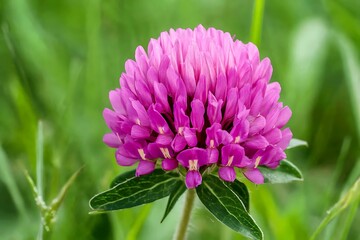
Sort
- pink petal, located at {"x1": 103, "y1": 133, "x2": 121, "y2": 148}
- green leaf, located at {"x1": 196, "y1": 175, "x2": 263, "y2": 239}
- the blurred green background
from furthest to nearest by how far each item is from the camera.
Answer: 1. the blurred green background
2. pink petal, located at {"x1": 103, "y1": 133, "x2": 121, "y2": 148}
3. green leaf, located at {"x1": 196, "y1": 175, "x2": 263, "y2": 239}

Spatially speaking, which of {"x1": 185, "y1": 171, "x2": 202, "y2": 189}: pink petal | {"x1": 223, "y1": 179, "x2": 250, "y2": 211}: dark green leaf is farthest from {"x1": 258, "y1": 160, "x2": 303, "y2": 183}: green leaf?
{"x1": 185, "y1": 171, "x2": 202, "y2": 189}: pink petal

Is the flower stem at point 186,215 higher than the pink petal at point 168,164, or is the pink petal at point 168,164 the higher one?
the pink petal at point 168,164

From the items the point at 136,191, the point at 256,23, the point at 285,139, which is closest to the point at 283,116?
the point at 285,139

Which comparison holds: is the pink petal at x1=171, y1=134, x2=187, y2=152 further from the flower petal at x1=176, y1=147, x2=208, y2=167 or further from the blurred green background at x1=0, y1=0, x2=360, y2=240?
the blurred green background at x1=0, y1=0, x2=360, y2=240

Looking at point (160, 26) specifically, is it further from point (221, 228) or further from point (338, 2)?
point (221, 228)

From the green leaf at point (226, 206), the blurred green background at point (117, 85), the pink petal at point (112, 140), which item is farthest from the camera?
the blurred green background at point (117, 85)

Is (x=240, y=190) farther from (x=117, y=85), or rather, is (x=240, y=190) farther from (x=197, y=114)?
(x=117, y=85)

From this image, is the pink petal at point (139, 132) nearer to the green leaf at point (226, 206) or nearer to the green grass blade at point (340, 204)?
the green leaf at point (226, 206)

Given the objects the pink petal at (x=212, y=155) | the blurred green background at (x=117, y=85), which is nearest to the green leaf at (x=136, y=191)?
the pink petal at (x=212, y=155)
